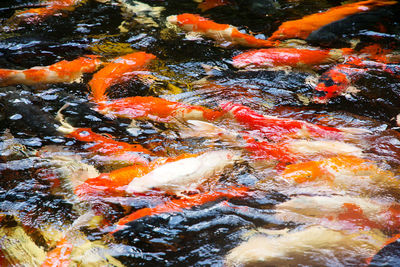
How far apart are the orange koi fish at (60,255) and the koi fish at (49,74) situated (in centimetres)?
251

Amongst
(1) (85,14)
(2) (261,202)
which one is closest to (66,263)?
(2) (261,202)

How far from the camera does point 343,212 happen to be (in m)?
2.68

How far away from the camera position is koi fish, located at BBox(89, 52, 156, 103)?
14.2ft

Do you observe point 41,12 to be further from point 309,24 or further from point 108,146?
point 309,24

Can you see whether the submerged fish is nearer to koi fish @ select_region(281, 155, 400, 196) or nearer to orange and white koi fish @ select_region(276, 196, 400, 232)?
koi fish @ select_region(281, 155, 400, 196)

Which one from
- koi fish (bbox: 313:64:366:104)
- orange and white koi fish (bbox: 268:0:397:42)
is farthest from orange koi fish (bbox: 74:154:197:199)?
orange and white koi fish (bbox: 268:0:397:42)

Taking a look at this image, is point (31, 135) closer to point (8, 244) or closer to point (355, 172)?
point (8, 244)

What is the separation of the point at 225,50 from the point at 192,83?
0.95 metres

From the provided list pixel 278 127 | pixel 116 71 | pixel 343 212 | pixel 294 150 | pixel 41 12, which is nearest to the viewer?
pixel 343 212

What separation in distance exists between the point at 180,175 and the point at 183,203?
24cm

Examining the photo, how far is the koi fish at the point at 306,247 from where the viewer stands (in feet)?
7.68

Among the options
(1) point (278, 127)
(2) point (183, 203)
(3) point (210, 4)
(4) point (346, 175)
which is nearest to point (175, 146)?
(2) point (183, 203)

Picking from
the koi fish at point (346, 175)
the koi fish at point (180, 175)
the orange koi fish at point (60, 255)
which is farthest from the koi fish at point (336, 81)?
the orange koi fish at point (60, 255)

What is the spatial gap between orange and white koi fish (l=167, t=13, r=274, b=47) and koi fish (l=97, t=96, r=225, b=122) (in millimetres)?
1715
